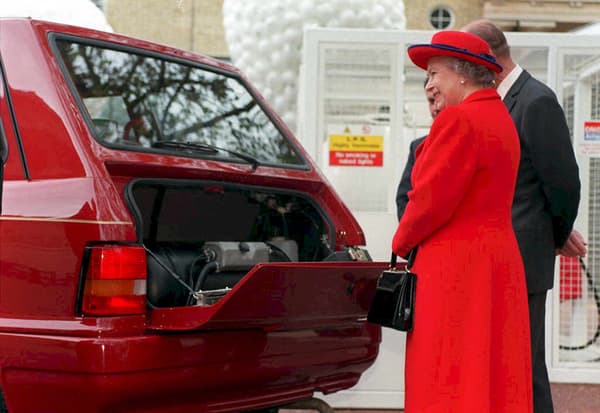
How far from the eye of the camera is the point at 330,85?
5930mm

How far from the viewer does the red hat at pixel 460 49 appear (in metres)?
3.22

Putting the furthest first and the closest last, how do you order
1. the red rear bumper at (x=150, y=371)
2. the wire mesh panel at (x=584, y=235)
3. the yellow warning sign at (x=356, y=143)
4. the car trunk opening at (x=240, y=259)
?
the wire mesh panel at (x=584, y=235) → the yellow warning sign at (x=356, y=143) → the car trunk opening at (x=240, y=259) → the red rear bumper at (x=150, y=371)

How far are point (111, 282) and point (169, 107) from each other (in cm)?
125

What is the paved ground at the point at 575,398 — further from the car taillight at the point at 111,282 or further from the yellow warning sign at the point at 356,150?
the car taillight at the point at 111,282

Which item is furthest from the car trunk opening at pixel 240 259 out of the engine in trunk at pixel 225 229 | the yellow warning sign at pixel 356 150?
the yellow warning sign at pixel 356 150

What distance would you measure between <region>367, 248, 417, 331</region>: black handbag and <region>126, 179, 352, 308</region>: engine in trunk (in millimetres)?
756

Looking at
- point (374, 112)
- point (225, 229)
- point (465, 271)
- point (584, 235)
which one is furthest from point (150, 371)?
point (584, 235)

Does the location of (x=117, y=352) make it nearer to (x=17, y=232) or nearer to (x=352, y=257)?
(x=17, y=232)

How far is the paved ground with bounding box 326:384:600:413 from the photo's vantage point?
5.71 meters

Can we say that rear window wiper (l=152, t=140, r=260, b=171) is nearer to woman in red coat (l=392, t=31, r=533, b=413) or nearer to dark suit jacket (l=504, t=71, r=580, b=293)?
woman in red coat (l=392, t=31, r=533, b=413)

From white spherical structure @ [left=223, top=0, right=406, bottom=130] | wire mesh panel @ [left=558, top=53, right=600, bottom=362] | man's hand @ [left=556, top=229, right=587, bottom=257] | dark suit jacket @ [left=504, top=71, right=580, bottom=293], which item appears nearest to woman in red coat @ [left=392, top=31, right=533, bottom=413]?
dark suit jacket @ [left=504, top=71, right=580, bottom=293]

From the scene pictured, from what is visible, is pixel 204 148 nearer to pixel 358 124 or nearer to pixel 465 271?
pixel 465 271

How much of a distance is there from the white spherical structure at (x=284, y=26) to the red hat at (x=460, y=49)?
678cm

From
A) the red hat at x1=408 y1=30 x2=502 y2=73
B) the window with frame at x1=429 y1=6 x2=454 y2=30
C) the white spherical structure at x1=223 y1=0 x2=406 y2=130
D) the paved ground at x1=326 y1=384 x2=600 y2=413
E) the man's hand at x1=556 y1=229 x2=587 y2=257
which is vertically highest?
the window with frame at x1=429 y1=6 x2=454 y2=30
